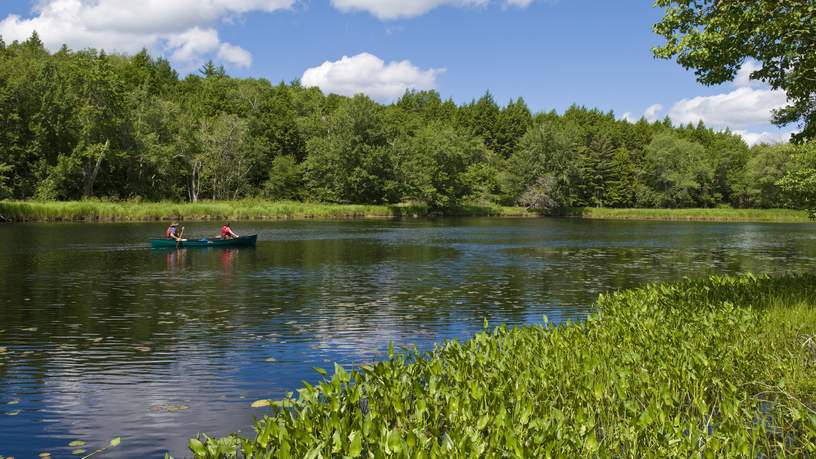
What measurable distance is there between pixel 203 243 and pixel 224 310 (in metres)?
24.3

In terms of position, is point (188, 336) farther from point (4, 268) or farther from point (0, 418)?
point (4, 268)

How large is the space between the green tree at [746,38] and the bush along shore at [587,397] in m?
6.19

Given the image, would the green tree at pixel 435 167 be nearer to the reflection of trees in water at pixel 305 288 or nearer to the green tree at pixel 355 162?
the green tree at pixel 355 162

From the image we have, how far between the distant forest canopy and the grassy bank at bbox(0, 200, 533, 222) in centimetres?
458

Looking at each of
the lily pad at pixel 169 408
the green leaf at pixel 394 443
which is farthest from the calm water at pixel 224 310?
the green leaf at pixel 394 443

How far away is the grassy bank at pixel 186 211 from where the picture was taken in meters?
69.8

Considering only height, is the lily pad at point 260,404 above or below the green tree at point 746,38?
below

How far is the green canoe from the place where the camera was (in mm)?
43969

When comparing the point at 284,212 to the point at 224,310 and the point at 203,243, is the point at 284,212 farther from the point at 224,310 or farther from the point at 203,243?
the point at 224,310

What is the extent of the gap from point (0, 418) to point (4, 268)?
84.2ft

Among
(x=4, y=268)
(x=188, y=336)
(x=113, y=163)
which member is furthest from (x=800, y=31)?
(x=113, y=163)

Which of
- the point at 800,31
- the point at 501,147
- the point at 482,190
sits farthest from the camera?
the point at 501,147

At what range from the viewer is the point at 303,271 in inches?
1368

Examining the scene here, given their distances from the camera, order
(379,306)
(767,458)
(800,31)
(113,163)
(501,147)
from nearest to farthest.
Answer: (767,458) → (800,31) → (379,306) → (113,163) → (501,147)
